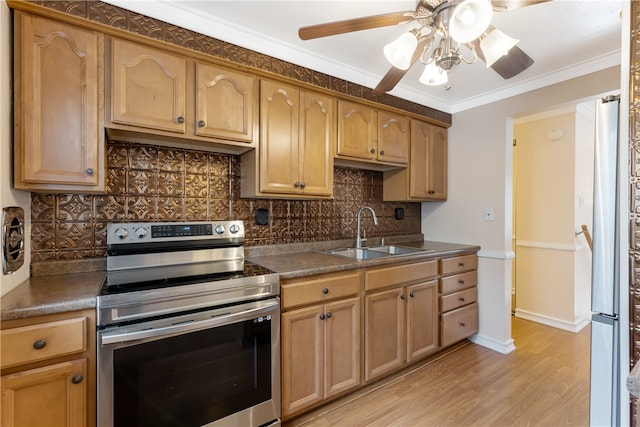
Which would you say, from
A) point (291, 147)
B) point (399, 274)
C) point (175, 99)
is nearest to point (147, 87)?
point (175, 99)

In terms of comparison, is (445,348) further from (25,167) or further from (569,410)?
(25,167)

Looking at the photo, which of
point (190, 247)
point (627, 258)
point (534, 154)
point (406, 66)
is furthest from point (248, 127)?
point (534, 154)

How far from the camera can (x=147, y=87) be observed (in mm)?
1553

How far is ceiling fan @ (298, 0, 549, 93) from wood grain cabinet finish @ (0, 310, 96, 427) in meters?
1.54

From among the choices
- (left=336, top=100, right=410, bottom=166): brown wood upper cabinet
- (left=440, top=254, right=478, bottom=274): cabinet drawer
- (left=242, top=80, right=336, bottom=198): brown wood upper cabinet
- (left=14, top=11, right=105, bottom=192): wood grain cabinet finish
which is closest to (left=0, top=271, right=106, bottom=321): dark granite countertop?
(left=14, top=11, right=105, bottom=192): wood grain cabinet finish

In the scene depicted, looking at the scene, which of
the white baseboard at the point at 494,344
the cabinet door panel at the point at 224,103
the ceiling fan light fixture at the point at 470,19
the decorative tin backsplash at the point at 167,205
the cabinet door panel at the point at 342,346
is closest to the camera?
the ceiling fan light fixture at the point at 470,19

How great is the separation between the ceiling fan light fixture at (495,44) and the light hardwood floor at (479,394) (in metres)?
2.00

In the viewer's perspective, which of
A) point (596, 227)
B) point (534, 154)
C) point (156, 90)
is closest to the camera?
point (596, 227)

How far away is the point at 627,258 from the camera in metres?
1.16

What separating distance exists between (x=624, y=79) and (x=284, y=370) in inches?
80.0

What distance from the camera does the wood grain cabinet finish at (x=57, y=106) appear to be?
1.30m

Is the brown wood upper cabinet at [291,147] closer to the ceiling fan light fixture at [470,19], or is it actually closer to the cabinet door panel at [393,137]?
the cabinet door panel at [393,137]

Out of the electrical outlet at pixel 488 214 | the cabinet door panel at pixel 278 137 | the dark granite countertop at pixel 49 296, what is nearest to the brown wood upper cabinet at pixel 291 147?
the cabinet door panel at pixel 278 137

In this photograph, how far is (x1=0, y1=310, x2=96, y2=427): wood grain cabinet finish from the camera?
1.05m
